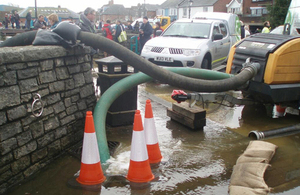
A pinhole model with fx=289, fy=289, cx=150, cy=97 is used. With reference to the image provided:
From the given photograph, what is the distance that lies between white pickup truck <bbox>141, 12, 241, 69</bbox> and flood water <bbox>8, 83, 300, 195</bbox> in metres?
3.13

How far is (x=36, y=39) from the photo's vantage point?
14.1 ft

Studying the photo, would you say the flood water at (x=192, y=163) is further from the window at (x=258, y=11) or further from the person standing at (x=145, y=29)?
the window at (x=258, y=11)

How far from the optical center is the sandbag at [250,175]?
3300 mm

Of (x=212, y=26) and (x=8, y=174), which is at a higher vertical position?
(x=212, y=26)

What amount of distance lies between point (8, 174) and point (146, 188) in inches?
63.5

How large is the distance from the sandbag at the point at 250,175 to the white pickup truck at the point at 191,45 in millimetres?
5394

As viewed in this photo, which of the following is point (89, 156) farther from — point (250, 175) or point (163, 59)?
point (163, 59)

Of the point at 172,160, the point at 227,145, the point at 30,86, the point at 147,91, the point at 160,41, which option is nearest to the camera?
the point at 30,86

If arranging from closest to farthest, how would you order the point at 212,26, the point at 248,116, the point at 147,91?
the point at 248,116, the point at 147,91, the point at 212,26

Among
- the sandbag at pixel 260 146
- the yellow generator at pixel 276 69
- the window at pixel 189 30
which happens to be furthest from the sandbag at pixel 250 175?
the window at pixel 189 30

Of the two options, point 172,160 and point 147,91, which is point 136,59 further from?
point 147,91

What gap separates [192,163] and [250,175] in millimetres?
872

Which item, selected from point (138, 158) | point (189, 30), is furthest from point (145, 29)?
point (138, 158)

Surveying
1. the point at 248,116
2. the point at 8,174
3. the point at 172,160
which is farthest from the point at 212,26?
the point at 8,174
